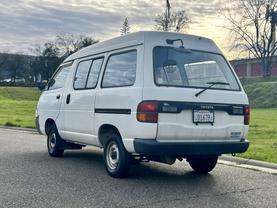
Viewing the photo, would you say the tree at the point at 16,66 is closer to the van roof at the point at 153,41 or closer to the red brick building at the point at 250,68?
the red brick building at the point at 250,68

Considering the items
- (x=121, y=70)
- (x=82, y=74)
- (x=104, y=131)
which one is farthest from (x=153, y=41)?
(x=82, y=74)

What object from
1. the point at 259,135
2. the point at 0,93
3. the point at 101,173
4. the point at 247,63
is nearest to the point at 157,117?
the point at 101,173

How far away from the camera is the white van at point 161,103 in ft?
19.3

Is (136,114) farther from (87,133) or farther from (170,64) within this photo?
(87,133)

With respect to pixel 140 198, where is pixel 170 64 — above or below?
above

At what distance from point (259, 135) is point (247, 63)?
200 ft

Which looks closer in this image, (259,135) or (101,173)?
(101,173)

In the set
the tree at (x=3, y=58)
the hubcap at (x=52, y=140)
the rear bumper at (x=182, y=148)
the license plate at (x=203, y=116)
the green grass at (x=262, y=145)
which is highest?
the tree at (x=3, y=58)

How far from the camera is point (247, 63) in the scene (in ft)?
237

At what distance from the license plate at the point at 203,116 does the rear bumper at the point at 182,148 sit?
1.06 ft

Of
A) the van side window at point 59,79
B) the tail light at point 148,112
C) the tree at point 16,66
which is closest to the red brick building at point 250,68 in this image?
the tree at point 16,66

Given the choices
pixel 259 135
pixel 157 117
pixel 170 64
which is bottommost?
pixel 259 135

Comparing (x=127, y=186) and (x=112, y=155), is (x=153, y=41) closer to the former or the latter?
(x=112, y=155)

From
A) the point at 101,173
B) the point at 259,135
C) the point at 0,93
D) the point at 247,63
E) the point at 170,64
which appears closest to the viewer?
the point at 170,64
